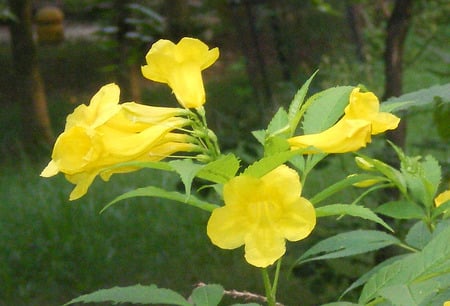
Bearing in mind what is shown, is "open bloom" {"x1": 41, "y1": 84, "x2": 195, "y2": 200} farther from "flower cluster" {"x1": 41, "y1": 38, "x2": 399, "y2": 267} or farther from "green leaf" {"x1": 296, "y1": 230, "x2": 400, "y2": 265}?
"green leaf" {"x1": 296, "y1": 230, "x2": 400, "y2": 265}

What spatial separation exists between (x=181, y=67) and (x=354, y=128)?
229 millimetres

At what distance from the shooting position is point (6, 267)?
13.0 ft

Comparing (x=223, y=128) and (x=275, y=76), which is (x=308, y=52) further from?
(x=223, y=128)

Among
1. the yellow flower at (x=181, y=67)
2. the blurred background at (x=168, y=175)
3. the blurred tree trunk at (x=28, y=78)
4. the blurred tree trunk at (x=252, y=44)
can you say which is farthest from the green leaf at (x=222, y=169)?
the blurred tree trunk at (x=28, y=78)

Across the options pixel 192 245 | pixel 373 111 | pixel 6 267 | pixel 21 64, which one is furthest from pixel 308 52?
pixel 373 111

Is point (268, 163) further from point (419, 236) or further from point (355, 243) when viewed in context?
point (419, 236)

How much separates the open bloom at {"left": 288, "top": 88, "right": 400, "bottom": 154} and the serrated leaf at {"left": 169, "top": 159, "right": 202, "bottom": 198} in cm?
14

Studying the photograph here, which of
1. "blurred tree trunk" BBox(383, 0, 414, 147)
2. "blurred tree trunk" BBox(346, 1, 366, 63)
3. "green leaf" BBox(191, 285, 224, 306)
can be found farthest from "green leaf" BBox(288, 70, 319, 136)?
"blurred tree trunk" BBox(346, 1, 366, 63)

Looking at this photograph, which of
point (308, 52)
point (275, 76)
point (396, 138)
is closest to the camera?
point (396, 138)

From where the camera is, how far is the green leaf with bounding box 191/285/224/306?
0.97 m

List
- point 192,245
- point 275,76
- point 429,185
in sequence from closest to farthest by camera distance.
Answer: point 429,185 → point 192,245 → point 275,76

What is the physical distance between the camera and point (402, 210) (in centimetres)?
118

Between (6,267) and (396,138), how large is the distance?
213cm

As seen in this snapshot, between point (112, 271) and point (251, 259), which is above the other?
point (251, 259)
